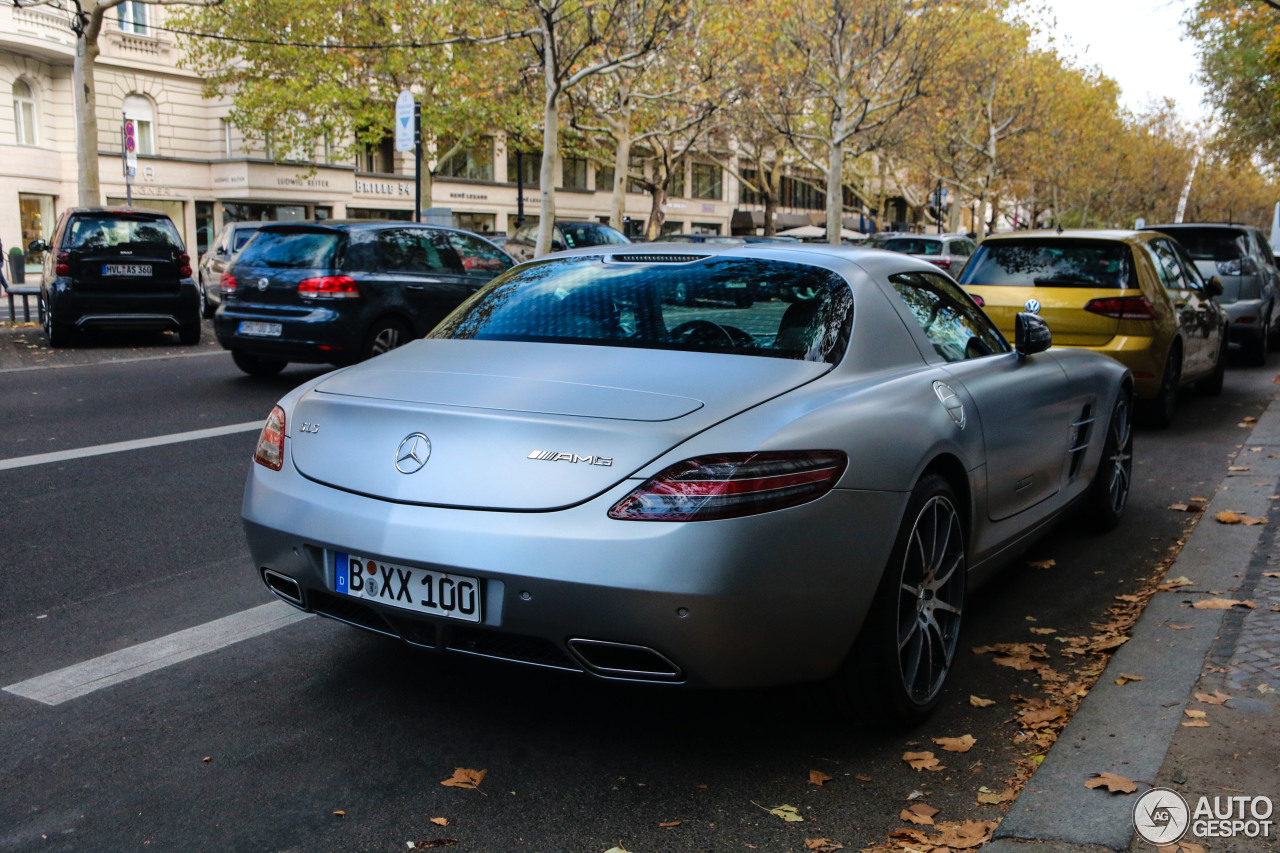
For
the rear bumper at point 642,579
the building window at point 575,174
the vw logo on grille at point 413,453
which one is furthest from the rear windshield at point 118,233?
the building window at point 575,174

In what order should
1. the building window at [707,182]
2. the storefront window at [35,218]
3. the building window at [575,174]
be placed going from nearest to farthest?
the storefront window at [35,218], the building window at [575,174], the building window at [707,182]

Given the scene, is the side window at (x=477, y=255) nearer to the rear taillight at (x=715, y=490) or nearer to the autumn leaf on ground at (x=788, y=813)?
the rear taillight at (x=715, y=490)

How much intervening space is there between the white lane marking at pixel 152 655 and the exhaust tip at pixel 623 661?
69.5 inches

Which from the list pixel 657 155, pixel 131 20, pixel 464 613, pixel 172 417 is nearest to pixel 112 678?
pixel 464 613

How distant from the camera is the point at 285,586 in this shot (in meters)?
3.41

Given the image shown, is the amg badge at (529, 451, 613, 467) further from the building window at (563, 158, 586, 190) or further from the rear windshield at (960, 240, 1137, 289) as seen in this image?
the building window at (563, 158, 586, 190)

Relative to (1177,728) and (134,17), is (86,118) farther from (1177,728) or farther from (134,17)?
(1177,728)

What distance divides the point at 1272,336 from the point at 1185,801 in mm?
16333

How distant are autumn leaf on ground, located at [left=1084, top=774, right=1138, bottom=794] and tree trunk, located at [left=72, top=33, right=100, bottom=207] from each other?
21.9m

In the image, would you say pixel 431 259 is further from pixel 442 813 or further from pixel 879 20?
pixel 879 20

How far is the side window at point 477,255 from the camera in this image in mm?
12203

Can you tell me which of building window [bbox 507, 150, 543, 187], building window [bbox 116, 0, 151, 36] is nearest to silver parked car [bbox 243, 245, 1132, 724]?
building window [bbox 116, 0, 151, 36]

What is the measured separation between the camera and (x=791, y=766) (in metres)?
3.26

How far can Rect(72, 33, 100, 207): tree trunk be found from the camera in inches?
826
